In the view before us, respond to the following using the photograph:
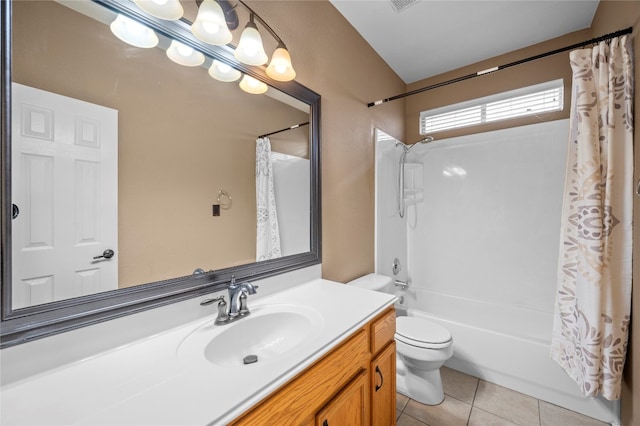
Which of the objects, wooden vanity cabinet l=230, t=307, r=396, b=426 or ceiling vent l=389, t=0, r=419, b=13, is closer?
wooden vanity cabinet l=230, t=307, r=396, b=426

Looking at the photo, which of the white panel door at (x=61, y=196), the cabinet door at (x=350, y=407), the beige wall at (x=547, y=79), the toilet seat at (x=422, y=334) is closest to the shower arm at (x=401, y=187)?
the beige wall at (x=547, y=79)

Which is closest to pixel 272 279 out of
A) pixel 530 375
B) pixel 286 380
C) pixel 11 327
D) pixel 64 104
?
pixel 286 380

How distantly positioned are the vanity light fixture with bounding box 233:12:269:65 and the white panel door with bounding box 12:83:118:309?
55cm

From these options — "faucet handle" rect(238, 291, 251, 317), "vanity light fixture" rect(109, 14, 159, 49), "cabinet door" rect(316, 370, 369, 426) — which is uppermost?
"vanity light fixture" rect(109, 14, 159, 49)

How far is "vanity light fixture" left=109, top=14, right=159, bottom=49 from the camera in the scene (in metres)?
0.81

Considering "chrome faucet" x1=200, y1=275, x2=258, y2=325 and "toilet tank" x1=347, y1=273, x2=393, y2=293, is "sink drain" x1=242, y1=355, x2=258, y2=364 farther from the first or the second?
"toilet tank" x1=347, y1=273, x2=393, y2=293

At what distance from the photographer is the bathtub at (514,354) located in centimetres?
161

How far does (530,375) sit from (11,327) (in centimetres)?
260

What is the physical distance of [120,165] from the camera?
2.71ft

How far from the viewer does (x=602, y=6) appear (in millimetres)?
1659

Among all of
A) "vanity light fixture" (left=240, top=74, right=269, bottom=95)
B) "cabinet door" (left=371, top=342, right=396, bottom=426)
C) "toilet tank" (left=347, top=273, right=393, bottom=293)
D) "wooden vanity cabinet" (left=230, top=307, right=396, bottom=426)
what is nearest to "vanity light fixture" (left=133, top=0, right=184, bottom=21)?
"vanity light fixture" (left=240, top=74, right=269, bottom=95)

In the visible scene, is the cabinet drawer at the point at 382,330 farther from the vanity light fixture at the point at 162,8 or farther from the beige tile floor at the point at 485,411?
the vanity light fixture at the point at 162,8

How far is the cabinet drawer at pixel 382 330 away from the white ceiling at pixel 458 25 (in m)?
1.97

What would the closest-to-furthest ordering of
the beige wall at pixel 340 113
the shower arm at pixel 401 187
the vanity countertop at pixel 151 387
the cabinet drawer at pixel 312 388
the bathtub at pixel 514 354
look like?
1. the vanity countertop at pixel 151 387
2. the cabinet drawer at pixel 312 388
3. the beige wall at pixel 340 113
4. the bathtub at pixel 514 354
5. the shower arm at pixel 401 187
